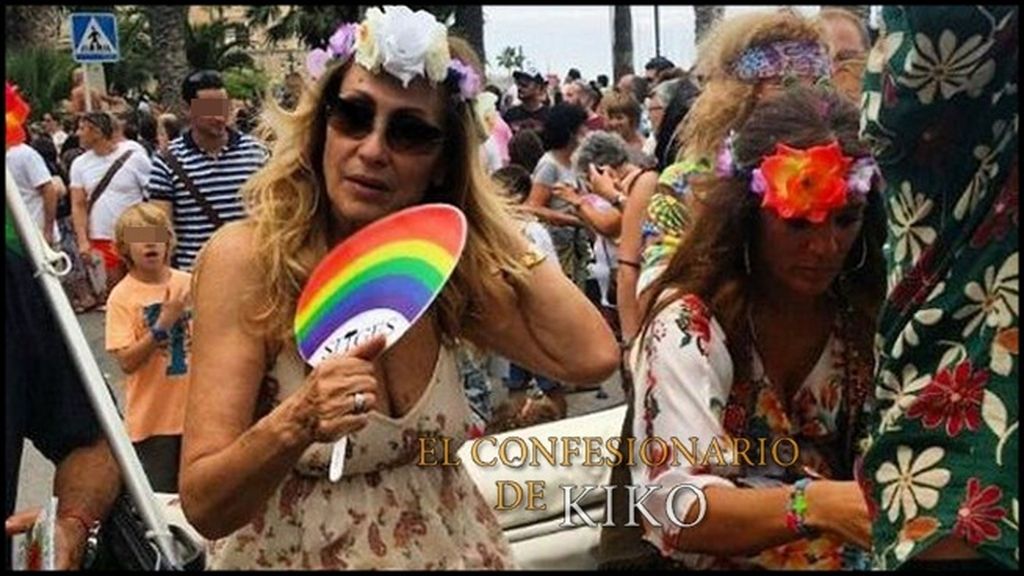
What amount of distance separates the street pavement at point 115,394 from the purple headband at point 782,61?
0.90 meters

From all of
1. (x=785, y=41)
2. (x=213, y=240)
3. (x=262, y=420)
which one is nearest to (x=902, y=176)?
(x=262, y=420)

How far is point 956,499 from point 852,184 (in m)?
0.79

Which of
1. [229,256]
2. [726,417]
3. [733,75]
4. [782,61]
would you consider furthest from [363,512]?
[782,61]

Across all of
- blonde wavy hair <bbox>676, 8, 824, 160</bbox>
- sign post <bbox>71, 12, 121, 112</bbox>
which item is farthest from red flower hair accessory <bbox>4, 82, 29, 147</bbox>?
sign post <bbox>71, 12, 121, 112</bbox>

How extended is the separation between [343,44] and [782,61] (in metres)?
1.93

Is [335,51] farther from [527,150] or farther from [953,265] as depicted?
[527,150]

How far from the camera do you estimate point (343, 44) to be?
7.38ft

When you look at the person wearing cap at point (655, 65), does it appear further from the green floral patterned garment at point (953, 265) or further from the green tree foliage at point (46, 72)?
the green tree foliage at point (46, 72)

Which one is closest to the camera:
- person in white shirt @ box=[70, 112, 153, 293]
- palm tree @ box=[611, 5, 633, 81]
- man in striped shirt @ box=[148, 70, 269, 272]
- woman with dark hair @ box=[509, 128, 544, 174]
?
man in striped shirt @ box=[148, 70, 269, 272]

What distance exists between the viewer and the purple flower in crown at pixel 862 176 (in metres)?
2.16

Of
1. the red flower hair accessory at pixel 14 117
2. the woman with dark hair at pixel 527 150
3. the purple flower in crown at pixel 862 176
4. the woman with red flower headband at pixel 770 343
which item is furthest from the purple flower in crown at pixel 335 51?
the woman with dark hair at pixel 527 150

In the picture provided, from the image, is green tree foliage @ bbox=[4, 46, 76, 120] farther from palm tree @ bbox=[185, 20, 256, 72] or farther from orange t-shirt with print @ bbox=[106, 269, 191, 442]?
orange t-shirt with print @ bbox=[106, 269, 191, 442]

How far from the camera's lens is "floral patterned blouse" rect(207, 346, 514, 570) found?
204 centimetres

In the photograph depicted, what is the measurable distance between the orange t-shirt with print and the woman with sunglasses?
7.62 feet
